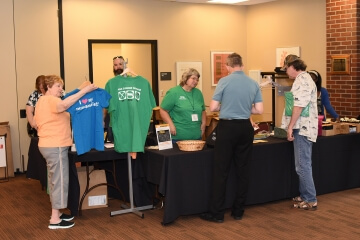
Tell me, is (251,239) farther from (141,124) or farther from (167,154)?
(141,124)

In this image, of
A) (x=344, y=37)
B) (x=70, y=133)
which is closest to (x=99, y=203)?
(x=70, y=133)

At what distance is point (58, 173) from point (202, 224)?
1462mm

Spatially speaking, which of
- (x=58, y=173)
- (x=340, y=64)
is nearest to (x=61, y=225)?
(x=58, y=173)

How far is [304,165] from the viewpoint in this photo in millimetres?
5582

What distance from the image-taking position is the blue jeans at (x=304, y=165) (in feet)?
18.2

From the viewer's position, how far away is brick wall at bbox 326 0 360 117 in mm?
7848

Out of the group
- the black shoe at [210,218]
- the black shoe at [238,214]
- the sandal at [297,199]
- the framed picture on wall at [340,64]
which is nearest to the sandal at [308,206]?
the sandal at [297,199]

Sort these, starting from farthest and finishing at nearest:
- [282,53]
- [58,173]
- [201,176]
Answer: [282,53] → [201,176] → [58,173]

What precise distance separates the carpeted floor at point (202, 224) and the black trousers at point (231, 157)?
228 millimetres

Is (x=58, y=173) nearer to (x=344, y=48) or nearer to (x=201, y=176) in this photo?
(x=201, y=176)

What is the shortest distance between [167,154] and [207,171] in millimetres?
475

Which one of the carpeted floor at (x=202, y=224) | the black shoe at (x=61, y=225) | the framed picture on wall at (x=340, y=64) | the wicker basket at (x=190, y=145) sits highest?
the framed picture on wall at (x=340, y=64)

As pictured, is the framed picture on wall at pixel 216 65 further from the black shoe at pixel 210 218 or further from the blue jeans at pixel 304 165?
the black shoe at pixel 210 218

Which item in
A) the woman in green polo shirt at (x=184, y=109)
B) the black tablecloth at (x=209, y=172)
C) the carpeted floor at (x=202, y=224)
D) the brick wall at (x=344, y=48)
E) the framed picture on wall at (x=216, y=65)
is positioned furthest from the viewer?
the framed picture on wall at (x=216, y=65)
